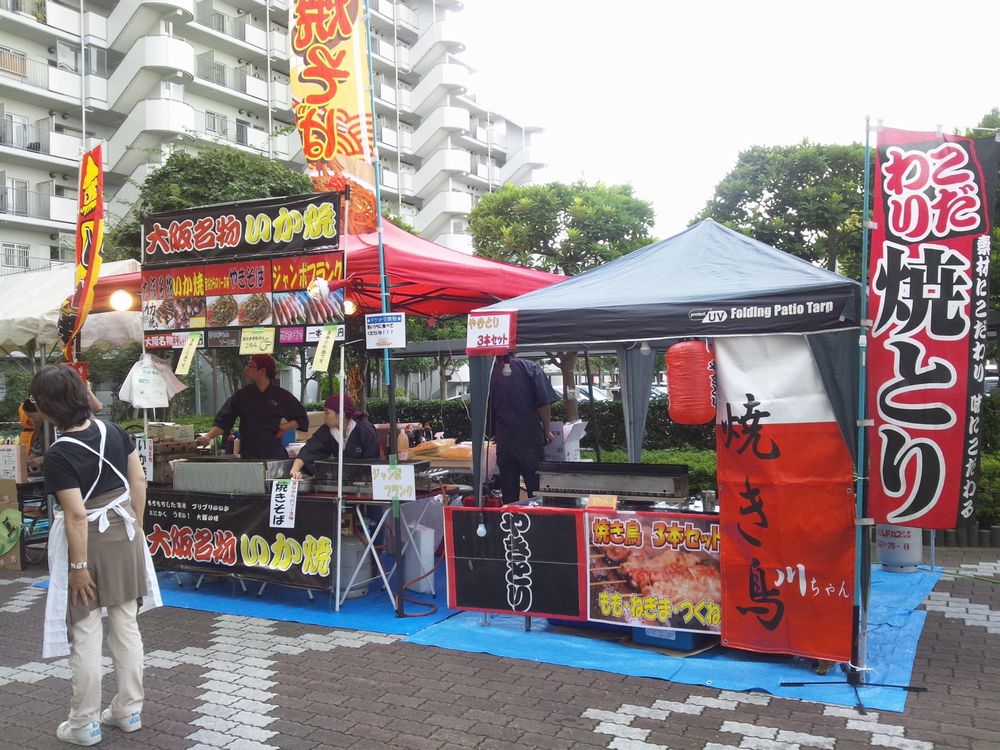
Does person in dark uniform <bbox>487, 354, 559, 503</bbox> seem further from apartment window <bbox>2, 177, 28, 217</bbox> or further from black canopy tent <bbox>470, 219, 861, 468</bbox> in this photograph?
apartment window <bbox>2, 177, 28, 217</bbox>

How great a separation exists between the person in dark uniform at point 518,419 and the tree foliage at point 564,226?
11179 mm

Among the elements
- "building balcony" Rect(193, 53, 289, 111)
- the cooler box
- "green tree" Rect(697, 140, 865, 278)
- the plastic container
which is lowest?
the cooler box

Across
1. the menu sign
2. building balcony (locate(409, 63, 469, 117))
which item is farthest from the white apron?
building balcony (locate(409, 63, 469, 117))

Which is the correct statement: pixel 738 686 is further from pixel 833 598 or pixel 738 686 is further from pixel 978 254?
pixel 978 254

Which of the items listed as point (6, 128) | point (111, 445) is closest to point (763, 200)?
point (111, 445)

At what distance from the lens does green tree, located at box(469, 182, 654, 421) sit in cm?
1795

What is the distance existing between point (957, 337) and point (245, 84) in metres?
31.8

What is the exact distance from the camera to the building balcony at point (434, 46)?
132 feet

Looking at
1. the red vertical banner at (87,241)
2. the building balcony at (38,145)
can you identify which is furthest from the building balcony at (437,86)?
the red vertical banner at (87,241)

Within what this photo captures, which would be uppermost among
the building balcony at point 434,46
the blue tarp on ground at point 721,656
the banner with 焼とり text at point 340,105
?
the building balcony at point 434,46

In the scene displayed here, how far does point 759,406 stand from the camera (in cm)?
471

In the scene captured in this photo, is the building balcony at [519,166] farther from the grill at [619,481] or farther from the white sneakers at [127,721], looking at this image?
the white sneakers at [127,721]

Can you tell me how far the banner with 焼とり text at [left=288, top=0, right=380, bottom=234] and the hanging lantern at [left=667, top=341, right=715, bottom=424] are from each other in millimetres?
2786

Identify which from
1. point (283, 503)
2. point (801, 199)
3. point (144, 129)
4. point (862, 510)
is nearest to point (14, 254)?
point (144, 129)
